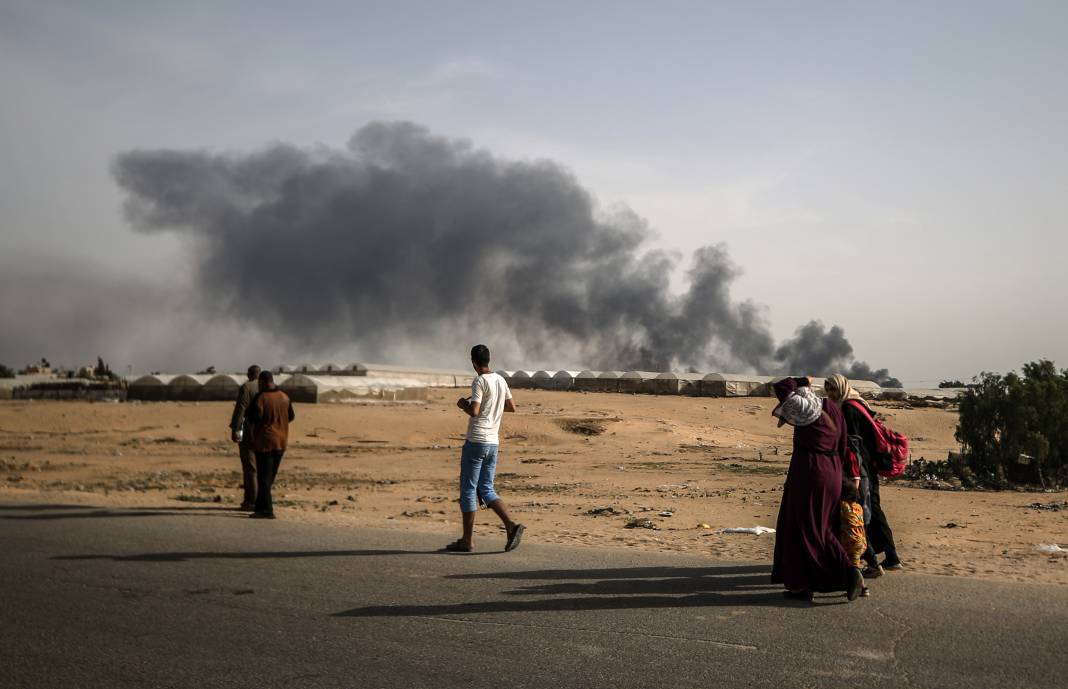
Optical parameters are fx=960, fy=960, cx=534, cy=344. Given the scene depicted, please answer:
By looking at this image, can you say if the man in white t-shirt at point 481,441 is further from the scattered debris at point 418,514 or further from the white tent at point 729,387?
the white tent at point 729,387

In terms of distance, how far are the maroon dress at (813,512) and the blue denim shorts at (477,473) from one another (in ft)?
10.1

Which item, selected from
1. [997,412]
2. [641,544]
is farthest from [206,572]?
[997,412]

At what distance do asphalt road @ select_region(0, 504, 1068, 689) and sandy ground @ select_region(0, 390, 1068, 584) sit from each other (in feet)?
5.47

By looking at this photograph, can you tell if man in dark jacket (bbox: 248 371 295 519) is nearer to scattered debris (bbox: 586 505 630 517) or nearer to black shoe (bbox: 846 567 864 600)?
scattered debris (bbox: 586 505 630 517)

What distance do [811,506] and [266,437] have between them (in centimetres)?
745

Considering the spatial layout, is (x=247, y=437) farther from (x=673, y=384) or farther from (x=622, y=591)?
(x=673, y=384)

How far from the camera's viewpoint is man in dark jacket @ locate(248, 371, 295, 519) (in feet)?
40.7

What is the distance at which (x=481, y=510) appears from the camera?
47.5 ft

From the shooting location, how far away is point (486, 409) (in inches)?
374

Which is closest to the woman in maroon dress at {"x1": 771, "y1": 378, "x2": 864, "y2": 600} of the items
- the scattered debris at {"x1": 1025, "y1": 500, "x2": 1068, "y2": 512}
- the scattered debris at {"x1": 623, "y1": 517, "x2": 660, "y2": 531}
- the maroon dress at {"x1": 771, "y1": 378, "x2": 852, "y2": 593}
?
the maroon dress at {"x1": 771, "y1": 378, "x2": 852, "y2": 593}

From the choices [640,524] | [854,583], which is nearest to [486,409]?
[854,583]

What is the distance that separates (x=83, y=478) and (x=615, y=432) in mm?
18565

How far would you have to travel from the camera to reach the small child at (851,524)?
7762 millimetres

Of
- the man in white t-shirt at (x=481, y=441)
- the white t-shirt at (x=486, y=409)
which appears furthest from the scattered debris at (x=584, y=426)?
the white t-shirt at (x=486, y=409)
